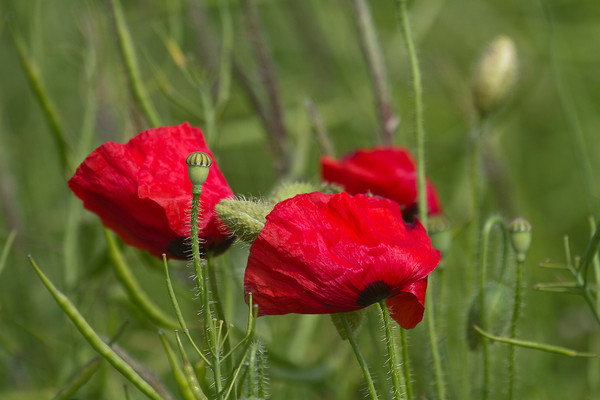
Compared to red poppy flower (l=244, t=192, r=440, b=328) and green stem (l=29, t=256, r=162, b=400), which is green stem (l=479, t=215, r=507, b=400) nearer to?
red poppy flower (l=244, t=192, r=440, b=328)

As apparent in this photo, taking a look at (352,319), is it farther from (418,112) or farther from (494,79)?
(494,79)

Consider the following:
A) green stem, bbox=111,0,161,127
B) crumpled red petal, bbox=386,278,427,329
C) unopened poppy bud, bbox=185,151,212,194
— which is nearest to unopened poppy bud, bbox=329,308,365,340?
crumpled red petal, bbox=386,278,427,329

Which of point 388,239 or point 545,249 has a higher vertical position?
point 545,249

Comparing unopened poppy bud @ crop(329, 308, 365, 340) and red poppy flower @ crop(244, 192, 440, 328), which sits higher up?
red poppy flower @ crop(244, 192, 440, 328)

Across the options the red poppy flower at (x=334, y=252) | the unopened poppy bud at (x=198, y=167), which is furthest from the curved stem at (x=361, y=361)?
the unopened poppy bud at (x=198, y=167)

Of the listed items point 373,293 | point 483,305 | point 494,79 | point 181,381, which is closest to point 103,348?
point 181,381

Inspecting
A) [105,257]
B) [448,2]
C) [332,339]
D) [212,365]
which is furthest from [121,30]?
[448,2]

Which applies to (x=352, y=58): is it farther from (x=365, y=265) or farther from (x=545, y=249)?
(x=365, y=265)
